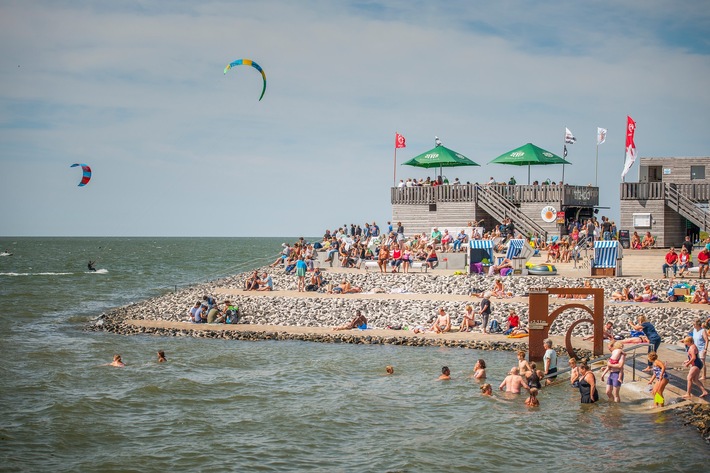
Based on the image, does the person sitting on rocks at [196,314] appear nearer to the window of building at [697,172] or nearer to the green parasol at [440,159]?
the green parasol at [440,159]


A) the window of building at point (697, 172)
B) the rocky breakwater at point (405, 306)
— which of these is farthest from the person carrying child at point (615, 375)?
the window of building at point (697, 172)

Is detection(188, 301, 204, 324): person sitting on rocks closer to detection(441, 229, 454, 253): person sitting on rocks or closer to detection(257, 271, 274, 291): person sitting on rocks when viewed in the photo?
detection(257, 271, 274, 291): person sitting on rocks

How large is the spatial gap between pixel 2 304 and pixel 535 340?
2936 cm

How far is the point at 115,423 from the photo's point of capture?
56.2 feet

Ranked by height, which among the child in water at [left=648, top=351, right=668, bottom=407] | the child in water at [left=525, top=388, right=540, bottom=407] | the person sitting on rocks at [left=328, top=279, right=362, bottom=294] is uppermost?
the person sitting on rocks at [left=328, top=279, right=362, bottom=294]

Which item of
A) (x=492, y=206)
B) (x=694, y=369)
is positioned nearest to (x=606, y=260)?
(x=492, y=206)

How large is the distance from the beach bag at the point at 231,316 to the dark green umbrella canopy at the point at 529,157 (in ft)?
60.0

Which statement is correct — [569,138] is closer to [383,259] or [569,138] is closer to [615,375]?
[383,259]

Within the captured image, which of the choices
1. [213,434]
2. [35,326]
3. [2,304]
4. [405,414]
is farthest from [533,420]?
[2,304]

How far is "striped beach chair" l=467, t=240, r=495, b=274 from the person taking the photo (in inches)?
1267

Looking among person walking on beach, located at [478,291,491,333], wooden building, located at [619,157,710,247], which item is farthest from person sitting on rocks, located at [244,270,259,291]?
wooden building, located at [619,157,710,247]

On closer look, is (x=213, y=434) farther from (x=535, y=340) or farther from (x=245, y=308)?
(x=245, y=308)

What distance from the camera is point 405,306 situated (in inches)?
1106

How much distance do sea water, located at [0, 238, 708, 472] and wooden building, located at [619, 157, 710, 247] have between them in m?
18.7
